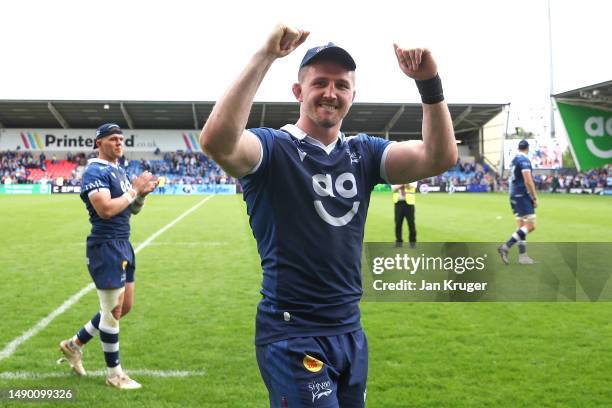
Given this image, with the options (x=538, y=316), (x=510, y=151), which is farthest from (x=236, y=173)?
(x=510, y=151)

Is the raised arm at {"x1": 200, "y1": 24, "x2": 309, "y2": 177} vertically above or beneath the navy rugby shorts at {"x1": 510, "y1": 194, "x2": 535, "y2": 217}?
above

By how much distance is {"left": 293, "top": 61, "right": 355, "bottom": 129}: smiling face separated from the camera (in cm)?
256

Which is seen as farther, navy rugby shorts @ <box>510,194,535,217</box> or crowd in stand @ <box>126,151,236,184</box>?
crowd in stand @ <box>126,151,236,184</box>

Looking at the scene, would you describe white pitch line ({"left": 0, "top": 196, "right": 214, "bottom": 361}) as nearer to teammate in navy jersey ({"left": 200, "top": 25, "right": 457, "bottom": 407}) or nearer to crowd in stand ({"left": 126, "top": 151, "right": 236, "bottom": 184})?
teammate in navy jersey ({"left": 200, "top": 25, "right": 457, "bottom": 407})

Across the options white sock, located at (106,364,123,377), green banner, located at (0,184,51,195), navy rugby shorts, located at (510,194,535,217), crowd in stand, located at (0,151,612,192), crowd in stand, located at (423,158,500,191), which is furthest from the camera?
crowd in stand, located at (423,158,500,191)

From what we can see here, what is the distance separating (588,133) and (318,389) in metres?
3.82

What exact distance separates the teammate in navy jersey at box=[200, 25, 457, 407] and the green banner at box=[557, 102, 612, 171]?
2.94 meters

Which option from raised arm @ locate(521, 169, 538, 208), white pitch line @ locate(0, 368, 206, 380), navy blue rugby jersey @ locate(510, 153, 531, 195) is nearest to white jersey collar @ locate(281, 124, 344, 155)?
white pitch line @ locate(0, 368, 206, 380)

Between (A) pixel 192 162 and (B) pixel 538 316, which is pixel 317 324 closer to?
(B) pixel 538 316

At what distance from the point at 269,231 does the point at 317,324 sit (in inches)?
18.6

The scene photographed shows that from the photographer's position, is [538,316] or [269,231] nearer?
[269,231]

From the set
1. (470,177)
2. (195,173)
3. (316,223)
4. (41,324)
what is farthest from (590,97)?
(195,173)

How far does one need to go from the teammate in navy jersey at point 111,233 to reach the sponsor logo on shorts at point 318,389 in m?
3.08

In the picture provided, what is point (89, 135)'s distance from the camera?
204ft
